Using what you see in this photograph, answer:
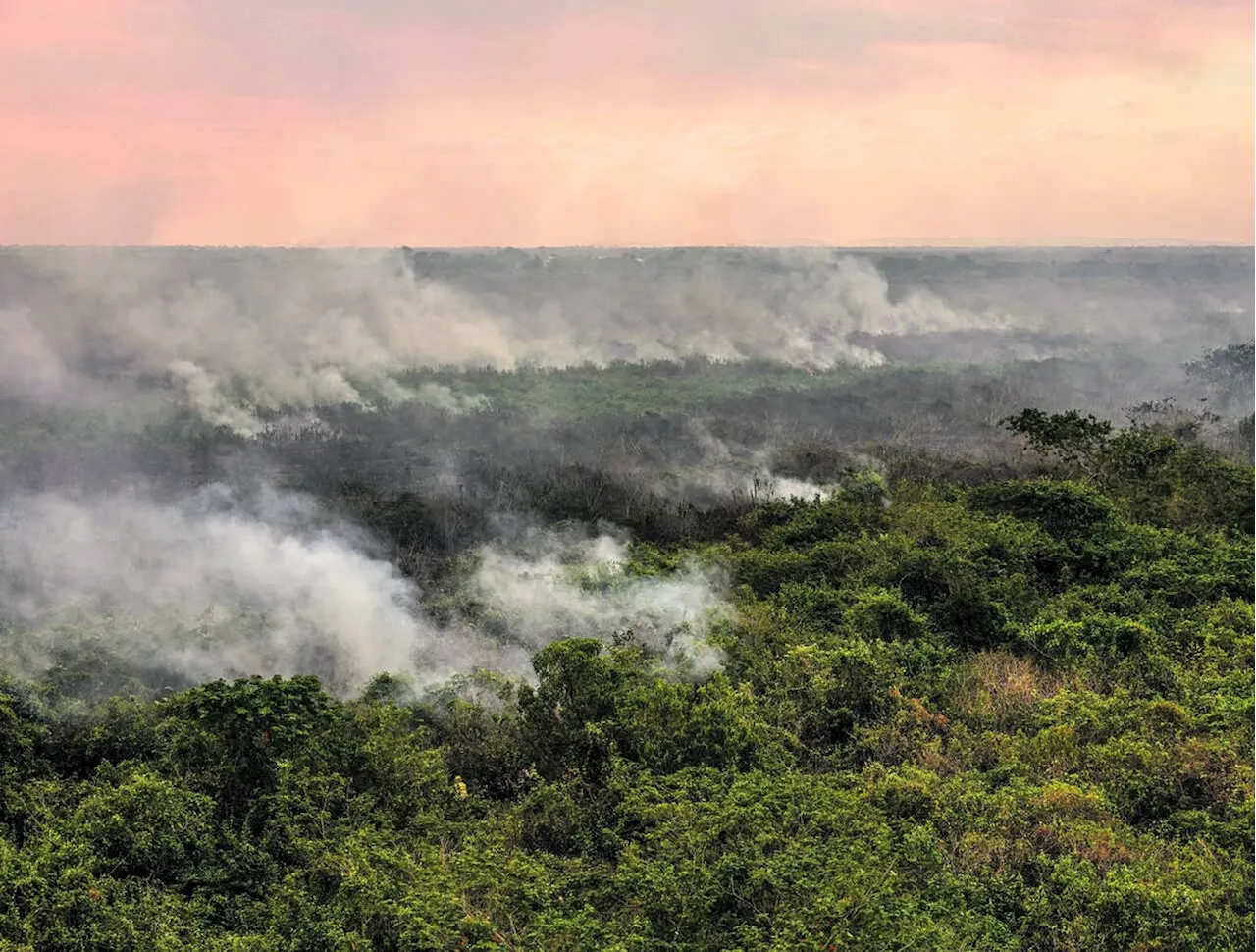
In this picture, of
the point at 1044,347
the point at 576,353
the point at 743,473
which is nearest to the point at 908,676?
the point at 743,473

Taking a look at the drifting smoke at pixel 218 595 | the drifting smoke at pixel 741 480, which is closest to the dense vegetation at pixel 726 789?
the drifting smoke at pixel 218 595

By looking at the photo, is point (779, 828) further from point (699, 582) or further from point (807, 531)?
point (807, 531)

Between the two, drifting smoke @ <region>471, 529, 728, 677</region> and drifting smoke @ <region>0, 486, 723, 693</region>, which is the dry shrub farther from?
drifting smoke @ <region>0, 486, 723, 693</region>

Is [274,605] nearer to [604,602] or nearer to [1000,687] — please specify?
[604,602]

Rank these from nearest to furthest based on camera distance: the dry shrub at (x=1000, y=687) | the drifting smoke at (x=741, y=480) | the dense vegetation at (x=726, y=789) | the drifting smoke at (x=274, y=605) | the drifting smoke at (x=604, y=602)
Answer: the dense vegetation at (x=726, y=789)
the dry shrub at (x=1000, y=687)
the drifting smoke at (x=274, y=605)
the drifting smoke at (x=604, y=602)
the drifting smoke at (x=741, y=480)

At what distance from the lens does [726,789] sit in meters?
18.3

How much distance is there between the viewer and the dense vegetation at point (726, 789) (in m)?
14.8

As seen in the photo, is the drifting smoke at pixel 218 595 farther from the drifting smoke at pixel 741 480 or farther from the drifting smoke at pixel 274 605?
the drifting smoke at pixel 741 480

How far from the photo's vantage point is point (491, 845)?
17000mm

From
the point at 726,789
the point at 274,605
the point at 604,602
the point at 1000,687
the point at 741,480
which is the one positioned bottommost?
the point at 741,480

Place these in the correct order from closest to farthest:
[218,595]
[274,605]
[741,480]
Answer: [274,605] → [218,595] → [741,480]

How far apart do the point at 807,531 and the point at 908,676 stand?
42.0 ft

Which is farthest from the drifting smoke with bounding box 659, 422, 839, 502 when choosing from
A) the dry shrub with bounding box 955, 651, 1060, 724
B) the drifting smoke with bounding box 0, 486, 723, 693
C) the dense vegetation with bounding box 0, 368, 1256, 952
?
the dense vegetation with bounding box 0, 368, 1256, 952

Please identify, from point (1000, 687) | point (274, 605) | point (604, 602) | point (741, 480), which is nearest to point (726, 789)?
point (1000, 687)
